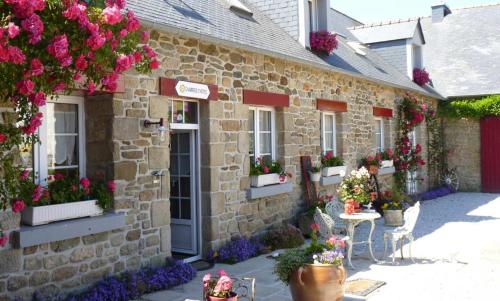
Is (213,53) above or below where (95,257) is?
above

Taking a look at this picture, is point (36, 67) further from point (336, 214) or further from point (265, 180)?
point (336, 214)

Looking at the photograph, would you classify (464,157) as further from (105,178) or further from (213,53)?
(105,178)

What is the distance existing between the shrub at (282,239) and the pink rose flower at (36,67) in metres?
5.23

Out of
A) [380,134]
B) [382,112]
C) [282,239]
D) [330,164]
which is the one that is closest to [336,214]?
[282,239]

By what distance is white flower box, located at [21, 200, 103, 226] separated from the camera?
16.4 feet

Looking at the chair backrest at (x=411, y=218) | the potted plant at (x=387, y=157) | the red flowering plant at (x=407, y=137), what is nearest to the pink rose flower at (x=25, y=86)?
the chair backrest at (x=411, y=218)

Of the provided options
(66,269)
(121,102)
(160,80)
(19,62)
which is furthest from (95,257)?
(19,62)

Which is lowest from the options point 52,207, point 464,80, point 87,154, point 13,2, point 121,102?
point 52,207

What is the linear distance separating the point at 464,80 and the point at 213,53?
39.4 ft

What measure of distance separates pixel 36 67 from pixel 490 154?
16.1m

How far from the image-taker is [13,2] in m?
3.27

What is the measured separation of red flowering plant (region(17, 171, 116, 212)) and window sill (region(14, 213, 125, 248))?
0.57ft

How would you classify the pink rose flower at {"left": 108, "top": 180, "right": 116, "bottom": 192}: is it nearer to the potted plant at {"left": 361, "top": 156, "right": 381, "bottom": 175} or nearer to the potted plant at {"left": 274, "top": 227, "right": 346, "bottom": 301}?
the potted plant at {"left": 274, "top": 227, "right": 346, "bottom": 301}

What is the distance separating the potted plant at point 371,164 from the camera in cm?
1170
